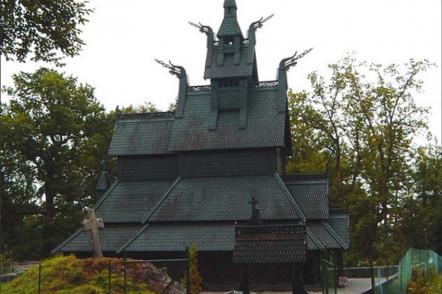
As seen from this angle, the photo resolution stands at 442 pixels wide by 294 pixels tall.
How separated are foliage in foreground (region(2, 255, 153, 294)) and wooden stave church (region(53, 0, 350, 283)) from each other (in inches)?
325

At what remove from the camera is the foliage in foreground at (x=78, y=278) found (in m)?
17.4

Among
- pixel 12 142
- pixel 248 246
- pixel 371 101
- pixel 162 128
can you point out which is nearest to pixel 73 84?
pixel 12 142

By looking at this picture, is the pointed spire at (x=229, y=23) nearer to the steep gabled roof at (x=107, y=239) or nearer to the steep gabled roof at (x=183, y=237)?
the steep gabled roof at (x=183, y=237)

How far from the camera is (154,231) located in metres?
28.4

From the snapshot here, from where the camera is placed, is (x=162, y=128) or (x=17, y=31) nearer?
(x=17, y=31)

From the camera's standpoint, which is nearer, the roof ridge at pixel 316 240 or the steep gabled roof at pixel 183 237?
the roof ridge at pixel 316 240

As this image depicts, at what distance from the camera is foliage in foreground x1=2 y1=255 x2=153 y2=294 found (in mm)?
17359

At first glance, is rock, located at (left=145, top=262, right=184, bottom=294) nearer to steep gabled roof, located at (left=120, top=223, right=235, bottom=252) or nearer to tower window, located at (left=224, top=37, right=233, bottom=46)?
steep gabled roof, located at (left=120, top=223, right=235, bottom=252)

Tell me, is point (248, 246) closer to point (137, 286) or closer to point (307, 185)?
point (137, 286)

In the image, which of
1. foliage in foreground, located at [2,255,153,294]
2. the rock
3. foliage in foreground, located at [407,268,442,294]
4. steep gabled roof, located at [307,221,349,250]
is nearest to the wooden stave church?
steep gabled roof, located at [307,221,349,250]

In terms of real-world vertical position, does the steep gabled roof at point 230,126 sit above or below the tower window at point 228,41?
below

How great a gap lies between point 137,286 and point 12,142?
1245 inches

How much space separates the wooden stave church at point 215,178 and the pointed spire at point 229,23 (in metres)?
0.06

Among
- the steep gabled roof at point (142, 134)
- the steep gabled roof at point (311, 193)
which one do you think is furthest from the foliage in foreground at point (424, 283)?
the steep gabled roof at point (142, 134)
